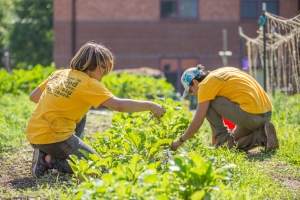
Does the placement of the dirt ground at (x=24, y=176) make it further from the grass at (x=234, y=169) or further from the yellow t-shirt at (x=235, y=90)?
the yellow t-shirt at (x=235, y=90)

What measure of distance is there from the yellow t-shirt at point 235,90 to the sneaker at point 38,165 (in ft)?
5.35

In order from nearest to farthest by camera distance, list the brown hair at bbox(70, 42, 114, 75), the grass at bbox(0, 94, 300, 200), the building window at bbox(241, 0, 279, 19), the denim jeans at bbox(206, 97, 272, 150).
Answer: the grass at bbox(0, 94, 300, 200)
the brown hair at bbox(70, 42, 114, 75)
the denim jeans at bbox(206, 97, 272, 150)
the building window at bbox(241, 0, 279, 19)

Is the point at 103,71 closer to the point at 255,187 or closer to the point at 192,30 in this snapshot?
the point at 255,187

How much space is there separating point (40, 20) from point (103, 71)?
27908 millimetres

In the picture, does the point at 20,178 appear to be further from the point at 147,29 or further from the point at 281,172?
the point at 147,29

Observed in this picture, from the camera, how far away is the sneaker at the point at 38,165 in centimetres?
553

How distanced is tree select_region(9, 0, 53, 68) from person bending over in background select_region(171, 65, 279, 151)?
26.3m

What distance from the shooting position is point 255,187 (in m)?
4.76

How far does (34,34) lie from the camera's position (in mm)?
32219

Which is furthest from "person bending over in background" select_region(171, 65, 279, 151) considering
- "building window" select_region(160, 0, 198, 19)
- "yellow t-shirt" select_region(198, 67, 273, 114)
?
"building window" select_region(160, 0, 198, 19)

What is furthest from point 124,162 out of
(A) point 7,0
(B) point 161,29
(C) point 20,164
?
(A) point 7,0

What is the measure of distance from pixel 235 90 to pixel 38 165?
2122 mm

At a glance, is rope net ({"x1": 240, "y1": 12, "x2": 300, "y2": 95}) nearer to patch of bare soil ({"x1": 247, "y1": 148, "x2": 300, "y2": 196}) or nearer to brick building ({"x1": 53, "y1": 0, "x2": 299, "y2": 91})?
patch of bare soil ({"x1": 247, "y1": 148, "x2": 300, "y2": 196})

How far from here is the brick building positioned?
22188mm
